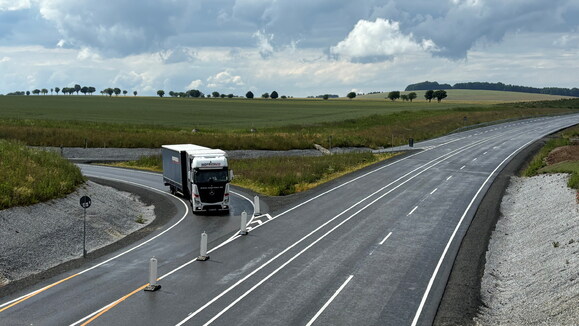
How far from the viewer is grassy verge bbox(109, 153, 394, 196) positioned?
136ft

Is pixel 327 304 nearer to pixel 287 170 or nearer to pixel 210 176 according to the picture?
pixel 210 176

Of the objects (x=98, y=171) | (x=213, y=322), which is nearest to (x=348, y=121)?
(x=98, y=171)

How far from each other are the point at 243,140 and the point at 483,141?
104 feet

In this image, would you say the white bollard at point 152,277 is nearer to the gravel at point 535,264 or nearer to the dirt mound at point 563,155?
the gravel at point 535,264

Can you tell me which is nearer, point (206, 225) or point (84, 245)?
point (84, 245)

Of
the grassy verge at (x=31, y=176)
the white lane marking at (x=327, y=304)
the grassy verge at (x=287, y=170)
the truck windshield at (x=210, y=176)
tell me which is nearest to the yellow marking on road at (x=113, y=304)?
the white lane marking at (x=327, y=304)

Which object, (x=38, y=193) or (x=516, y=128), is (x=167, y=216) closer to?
(x=38, y=193)

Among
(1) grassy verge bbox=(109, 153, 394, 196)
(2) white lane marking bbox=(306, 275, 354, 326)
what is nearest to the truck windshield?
(1) grassy verge bbox=(109, 153, 394, 196)

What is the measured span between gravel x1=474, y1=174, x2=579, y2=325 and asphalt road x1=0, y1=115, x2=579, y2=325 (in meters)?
1.78

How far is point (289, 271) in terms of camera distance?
2036 centimetres

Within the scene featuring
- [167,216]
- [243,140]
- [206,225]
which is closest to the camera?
[206,225]

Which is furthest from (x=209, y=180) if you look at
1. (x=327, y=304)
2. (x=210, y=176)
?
(x=327, y=304)

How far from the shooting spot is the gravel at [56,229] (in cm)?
2080

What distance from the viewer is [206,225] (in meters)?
28.8
